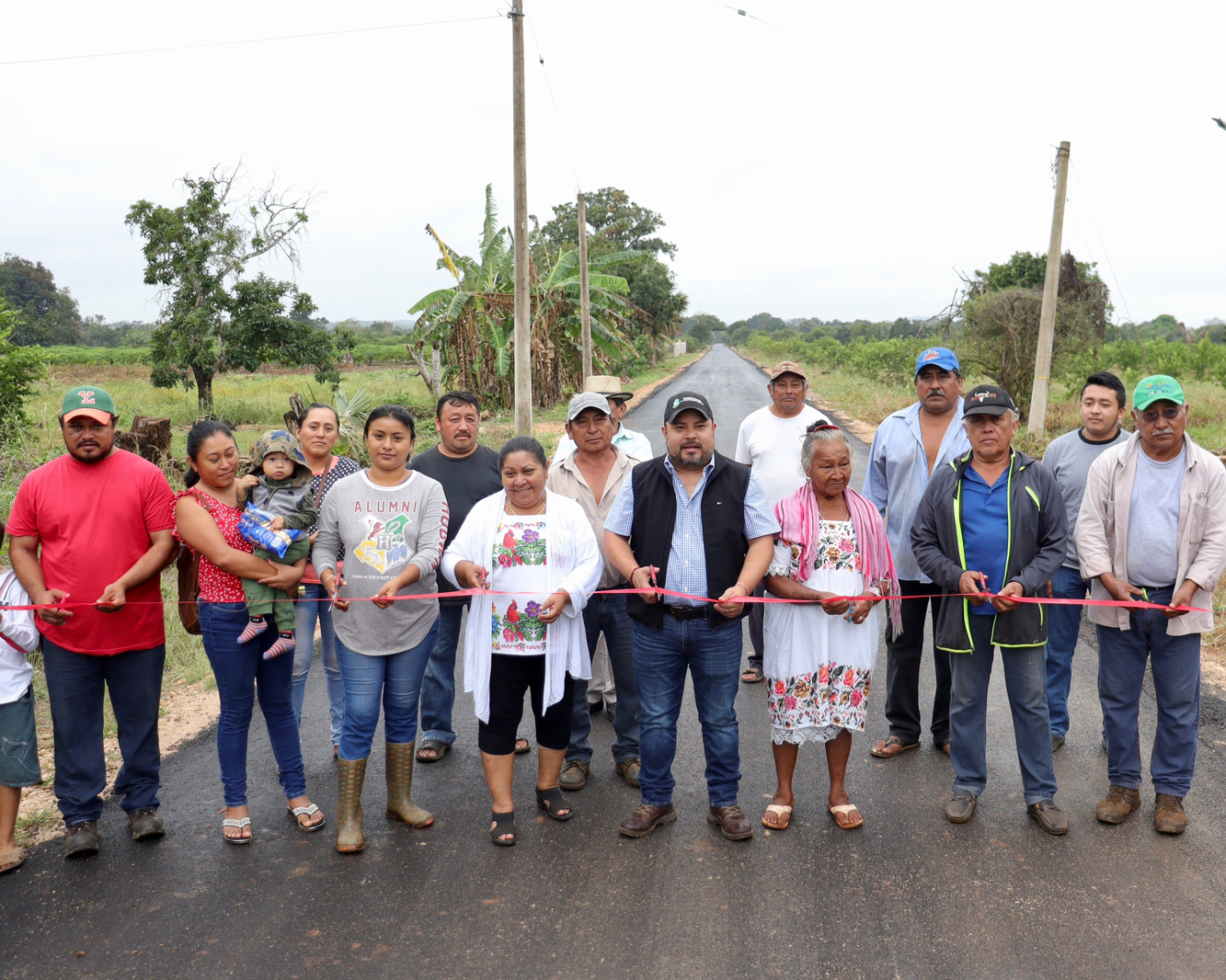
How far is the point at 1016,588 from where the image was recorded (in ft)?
13.3

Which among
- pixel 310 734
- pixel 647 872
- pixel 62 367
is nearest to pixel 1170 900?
pixel 647 872

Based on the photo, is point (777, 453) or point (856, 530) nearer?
point (856, 530)

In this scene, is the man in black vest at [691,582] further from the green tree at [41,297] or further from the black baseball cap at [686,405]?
the green tree at [41,297]

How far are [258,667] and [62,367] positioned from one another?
41982 millimetres

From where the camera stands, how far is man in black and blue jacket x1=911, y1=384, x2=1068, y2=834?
4113mm

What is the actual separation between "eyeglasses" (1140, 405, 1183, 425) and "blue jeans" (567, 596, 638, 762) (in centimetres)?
254

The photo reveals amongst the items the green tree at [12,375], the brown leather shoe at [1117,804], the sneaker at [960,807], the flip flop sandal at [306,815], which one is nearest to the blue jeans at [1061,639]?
the brown leather shoe at [1117,804]

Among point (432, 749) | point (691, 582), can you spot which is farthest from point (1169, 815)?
point (432, 749)

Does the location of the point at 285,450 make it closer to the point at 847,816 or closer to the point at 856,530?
the point at 856,530

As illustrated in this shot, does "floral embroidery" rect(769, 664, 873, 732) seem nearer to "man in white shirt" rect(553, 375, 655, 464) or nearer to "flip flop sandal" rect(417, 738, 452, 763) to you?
"man in white shirt" rect(553, 375, 655, 464)

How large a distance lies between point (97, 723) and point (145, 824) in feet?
1.63

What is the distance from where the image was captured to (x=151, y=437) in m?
11.0

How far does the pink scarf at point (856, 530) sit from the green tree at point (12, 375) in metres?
10.9

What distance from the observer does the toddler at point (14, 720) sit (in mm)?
3910
